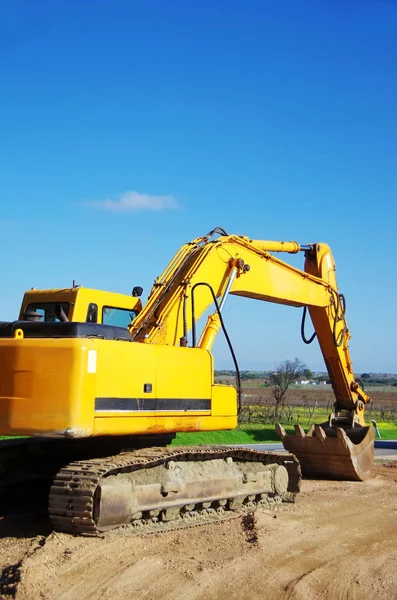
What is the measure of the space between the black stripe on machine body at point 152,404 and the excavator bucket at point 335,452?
5019 mm

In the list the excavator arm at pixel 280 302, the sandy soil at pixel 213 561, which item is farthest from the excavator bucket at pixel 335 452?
the sandy soil at pixel 213 561

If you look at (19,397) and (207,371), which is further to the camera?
(207,371)

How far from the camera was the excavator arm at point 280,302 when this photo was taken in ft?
34.3

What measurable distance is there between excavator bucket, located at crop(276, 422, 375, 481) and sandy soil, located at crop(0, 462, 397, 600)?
3808 millimetres

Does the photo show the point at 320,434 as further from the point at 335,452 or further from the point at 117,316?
the point at 117,316

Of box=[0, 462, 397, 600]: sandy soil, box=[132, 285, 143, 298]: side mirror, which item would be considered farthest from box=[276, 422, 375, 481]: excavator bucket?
box=[132, 285, 143, 298]: side mirror

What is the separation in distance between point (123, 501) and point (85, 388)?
139cm

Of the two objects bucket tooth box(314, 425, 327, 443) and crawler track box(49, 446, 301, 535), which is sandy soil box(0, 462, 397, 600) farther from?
bucket tooth box(314, 425, 327, 443)

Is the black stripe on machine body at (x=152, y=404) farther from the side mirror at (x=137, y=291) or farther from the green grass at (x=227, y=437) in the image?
the green grass at (x=227, y=437)

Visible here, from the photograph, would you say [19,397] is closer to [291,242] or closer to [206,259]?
[206,259]

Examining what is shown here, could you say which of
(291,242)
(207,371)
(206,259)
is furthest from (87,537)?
(291,242)

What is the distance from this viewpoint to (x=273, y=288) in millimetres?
12859

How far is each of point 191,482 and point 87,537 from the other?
5.85 ft

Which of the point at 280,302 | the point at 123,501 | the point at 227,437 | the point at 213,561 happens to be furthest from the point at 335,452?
the point at 227,437
